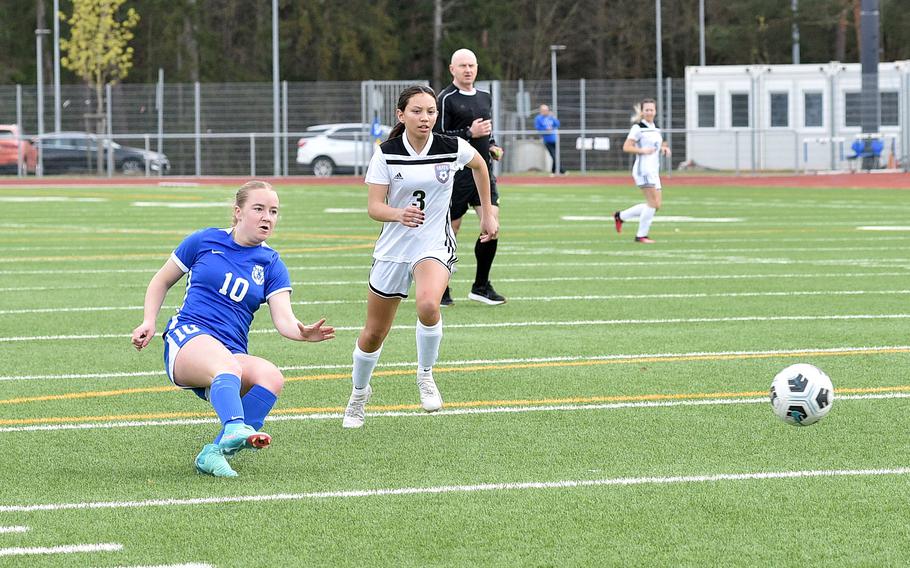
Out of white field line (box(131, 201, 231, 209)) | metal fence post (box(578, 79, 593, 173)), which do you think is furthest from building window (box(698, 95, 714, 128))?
Answer: white field line (box(131, 201, 231, 209))

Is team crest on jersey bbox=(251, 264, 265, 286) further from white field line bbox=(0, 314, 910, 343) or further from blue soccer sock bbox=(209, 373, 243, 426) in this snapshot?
white field line bbox=(0, 314, 910, 343)

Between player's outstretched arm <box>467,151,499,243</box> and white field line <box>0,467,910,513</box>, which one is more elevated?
player's outstretched arm <box>467,151,499,243</box>

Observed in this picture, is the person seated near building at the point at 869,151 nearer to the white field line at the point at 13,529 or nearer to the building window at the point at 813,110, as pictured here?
the building window at the point at 813,110

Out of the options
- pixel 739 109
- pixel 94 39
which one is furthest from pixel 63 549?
pixel 94 39

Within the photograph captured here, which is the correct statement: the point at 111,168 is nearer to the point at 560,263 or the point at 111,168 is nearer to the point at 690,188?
the point at 690,188

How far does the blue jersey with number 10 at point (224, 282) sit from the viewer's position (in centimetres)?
680

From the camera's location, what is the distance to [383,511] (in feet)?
18.9

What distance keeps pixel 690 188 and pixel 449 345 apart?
1084 inches

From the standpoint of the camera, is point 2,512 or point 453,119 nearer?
point 2,512

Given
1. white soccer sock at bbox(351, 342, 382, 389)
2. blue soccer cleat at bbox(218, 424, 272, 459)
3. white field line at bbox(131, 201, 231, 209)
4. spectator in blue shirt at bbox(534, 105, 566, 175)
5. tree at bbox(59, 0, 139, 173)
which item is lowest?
blue soccer cleat at bbox(218, 424, 272, 459)

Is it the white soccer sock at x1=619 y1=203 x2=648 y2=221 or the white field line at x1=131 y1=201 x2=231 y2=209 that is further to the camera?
the white field line at x1=131 y1=201 x2=231 y2=209

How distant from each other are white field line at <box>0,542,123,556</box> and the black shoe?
779 cm

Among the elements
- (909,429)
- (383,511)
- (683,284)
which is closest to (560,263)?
(683,284)

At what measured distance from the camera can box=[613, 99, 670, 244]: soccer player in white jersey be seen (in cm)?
1944
